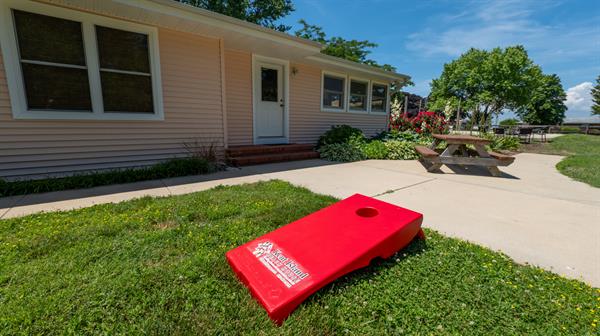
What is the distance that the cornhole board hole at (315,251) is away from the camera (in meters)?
1.34

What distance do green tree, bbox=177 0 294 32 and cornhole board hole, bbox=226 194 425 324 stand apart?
16000 mm

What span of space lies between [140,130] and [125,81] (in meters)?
0.83

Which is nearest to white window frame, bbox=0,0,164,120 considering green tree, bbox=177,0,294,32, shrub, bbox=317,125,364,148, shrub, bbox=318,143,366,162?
shrub, bbox=318,143,366,162

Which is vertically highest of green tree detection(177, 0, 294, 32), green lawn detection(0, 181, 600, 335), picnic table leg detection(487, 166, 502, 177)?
green tree detection(177, 0, 294, 32)

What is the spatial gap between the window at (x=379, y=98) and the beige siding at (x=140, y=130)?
598cm

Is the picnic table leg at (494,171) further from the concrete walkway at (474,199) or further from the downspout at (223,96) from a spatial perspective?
the downspout at (223,96)

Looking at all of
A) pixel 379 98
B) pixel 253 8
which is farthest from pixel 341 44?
pixel 379 98

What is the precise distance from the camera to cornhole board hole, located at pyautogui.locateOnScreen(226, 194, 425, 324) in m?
1.34

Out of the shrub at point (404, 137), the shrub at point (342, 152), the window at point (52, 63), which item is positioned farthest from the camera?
the shrub at point (404, 137)

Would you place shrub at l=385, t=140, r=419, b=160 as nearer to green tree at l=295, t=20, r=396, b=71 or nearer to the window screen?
the window screen

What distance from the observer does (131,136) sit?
440 cm

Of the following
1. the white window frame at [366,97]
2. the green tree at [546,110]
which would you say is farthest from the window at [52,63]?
the green tree at [546,110]

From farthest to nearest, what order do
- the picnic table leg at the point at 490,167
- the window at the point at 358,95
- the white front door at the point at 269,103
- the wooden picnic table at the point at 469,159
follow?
Result: the window at the point at 358,95, the white front door at the point at 269,103, the picnic table leg at the point at 490,167, the wooden picnic table at the point at 469,159

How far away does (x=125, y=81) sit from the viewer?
4.28 m
